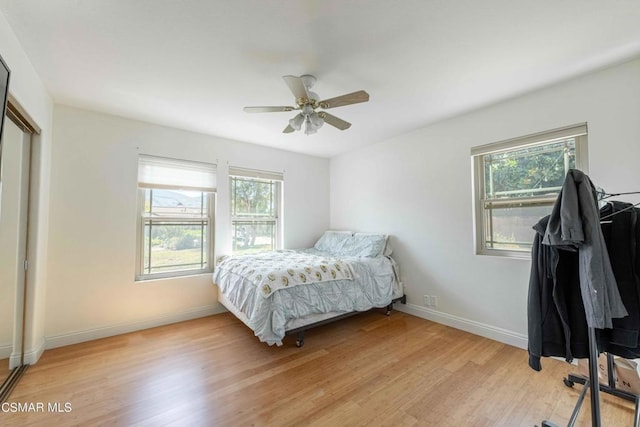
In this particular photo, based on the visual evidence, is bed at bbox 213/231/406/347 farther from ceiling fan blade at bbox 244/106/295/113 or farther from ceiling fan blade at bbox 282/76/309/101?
ceiling fan blade at bbox 282/76/309/101

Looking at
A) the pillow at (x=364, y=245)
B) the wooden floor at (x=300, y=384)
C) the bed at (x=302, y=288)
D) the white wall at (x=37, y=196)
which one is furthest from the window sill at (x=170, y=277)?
the pillow at (x=364, y=245)

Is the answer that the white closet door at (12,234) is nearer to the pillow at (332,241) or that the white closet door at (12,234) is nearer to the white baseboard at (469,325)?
the pillow at (332,241)

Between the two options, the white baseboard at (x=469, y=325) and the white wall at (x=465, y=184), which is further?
the white baseboard at (x=469, y=325)

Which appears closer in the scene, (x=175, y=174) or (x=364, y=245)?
(x=175, y=174)

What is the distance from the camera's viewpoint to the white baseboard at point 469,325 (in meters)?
2.56

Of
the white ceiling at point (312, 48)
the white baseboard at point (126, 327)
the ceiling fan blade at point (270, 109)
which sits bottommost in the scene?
the white baseboard at point (126, 327)

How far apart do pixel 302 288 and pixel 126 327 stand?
6.88 feet

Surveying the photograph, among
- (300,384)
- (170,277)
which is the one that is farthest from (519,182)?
(170,277)

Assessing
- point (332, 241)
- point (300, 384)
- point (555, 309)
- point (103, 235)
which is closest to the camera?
point (555, 309)

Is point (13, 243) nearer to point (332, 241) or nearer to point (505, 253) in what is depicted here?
point (332, 241)

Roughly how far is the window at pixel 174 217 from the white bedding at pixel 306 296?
0.44m

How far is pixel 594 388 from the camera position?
4.01 ft

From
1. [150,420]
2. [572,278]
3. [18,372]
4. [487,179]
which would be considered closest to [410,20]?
[572,278]

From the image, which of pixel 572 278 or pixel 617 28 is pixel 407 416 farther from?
pixel 617 28
